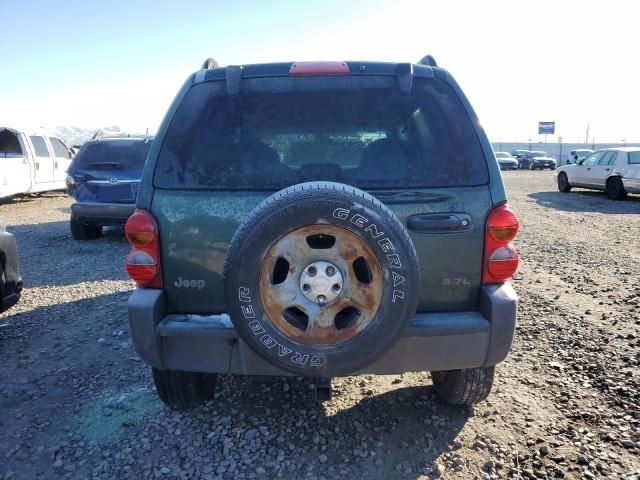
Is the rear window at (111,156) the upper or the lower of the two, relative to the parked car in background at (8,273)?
upper

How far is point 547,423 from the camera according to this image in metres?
2.75

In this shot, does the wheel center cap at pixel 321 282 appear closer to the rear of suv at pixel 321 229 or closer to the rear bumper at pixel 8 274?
the rear of suv at pixel 321 229

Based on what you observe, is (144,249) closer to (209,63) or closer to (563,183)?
(209,63)

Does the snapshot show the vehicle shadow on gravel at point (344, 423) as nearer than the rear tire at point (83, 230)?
Yes

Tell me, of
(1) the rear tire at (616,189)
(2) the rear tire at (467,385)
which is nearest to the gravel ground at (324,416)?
(2) the rear tire at (467,385)

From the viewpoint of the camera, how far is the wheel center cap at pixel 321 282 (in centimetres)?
199

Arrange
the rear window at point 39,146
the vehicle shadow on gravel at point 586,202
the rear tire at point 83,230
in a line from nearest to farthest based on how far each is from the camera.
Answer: the rear tire at point 83,230
the vehicle shadow on gravel at point 586,202
the rear window at point 39,146

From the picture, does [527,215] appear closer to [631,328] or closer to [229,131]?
[631,328]

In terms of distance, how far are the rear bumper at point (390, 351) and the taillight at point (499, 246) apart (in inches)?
4.0

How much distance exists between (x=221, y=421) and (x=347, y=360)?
119 centimetres

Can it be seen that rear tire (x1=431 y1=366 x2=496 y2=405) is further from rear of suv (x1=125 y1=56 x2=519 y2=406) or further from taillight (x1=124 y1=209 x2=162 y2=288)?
taillight (x1=124 y1=209 x2=162 y2=288)

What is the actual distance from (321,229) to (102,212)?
666 centimetres

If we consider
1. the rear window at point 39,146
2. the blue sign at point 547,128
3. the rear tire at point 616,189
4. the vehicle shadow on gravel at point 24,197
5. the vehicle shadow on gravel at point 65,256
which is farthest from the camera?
the blue sign at point 547,128

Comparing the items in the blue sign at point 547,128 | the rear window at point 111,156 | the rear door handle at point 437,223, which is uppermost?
the blue sign at point 547,128
